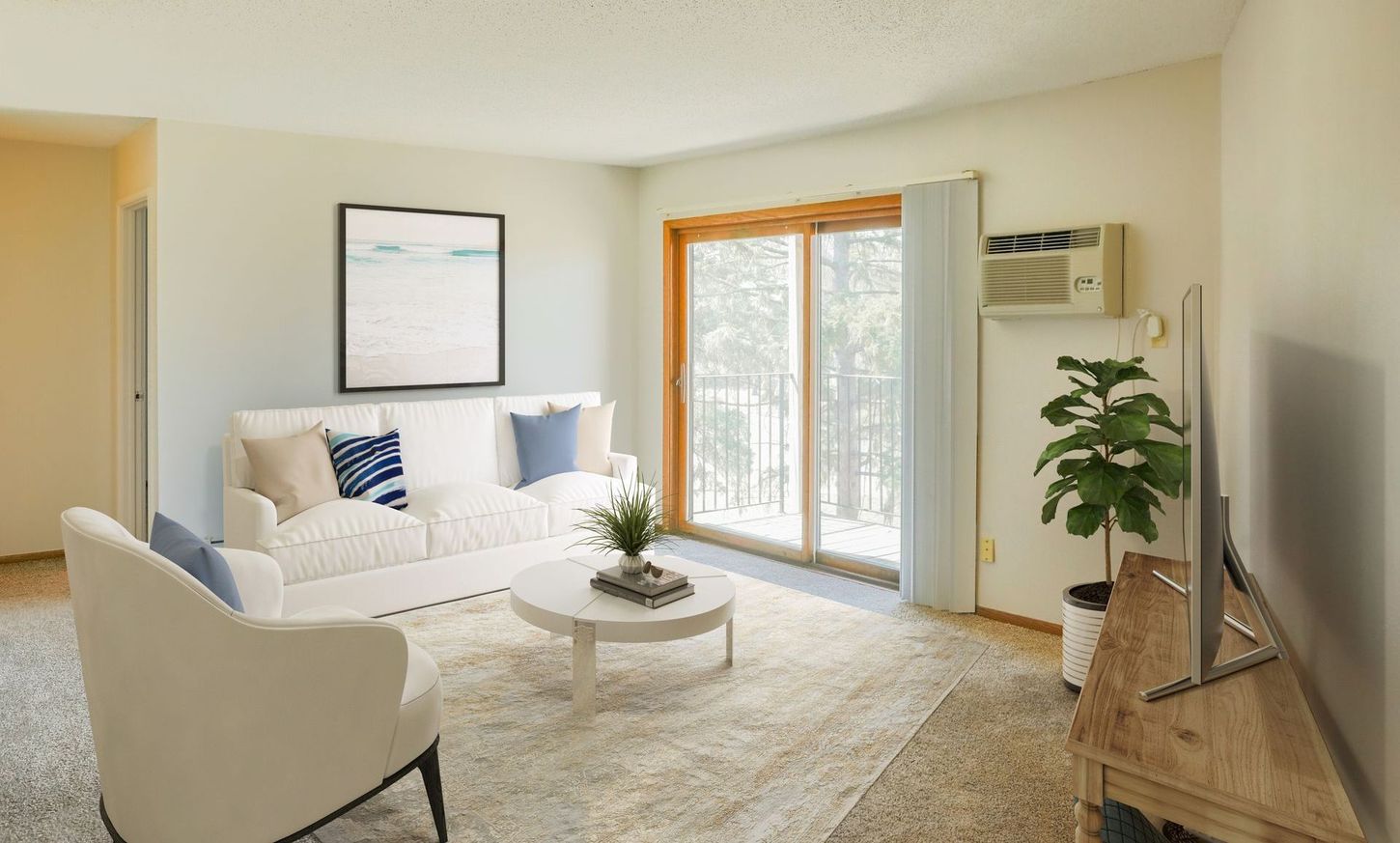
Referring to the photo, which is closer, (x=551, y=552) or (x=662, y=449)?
(x=551, y=552)

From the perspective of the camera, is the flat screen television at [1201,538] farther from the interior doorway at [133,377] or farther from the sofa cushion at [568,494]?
the interior doorway at [133,377]

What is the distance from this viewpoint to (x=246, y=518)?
3.95m

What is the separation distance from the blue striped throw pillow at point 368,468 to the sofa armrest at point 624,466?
4.16ft

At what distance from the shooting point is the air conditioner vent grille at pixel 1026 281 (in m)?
3.74

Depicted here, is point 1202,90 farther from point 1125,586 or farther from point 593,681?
point 593,681

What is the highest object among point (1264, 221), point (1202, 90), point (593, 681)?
point (1202, 90)

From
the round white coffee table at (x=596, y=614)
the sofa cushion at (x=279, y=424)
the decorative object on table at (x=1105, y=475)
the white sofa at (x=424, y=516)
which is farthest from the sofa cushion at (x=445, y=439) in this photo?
the decorative object on table at (x=1105, y=475)

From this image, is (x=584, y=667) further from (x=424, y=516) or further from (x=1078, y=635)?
(x=1078, y=635)

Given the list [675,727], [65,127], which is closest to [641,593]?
[675,727]

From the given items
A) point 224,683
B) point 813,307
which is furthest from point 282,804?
point 813,307

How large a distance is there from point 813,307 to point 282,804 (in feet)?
12.6

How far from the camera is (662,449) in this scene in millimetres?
5984

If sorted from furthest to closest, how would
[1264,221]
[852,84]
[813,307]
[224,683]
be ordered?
[813,307] → [852,84] → [1264,221] → [224,683]

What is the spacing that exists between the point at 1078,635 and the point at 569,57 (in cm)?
293
